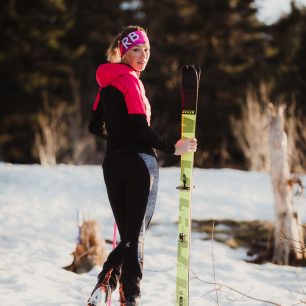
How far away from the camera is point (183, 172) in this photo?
2.85m

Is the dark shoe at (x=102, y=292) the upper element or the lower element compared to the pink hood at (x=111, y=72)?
lower

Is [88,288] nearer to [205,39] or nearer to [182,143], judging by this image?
[182,143]

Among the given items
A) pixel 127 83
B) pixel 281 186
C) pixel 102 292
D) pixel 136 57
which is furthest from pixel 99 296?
pixel 281 186

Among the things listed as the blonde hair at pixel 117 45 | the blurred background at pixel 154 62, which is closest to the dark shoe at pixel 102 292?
the blonde hair at pixel 117 45

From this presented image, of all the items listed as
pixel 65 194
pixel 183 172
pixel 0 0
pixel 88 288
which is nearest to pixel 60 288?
pixel 88 288

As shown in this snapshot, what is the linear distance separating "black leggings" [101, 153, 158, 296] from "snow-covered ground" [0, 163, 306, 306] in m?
0.53

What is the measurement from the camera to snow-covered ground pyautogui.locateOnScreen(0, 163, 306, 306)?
3.98 m

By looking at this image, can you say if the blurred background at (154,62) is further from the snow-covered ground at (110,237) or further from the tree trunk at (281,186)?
the tree trunk at (281,186)

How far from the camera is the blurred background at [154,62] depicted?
19609mm

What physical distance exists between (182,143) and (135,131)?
0.88 ft

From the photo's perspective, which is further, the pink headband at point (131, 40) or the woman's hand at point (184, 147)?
the pink headband at point (131, 40)

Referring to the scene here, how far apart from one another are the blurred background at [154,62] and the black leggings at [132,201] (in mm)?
15478

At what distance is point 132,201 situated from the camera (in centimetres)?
275

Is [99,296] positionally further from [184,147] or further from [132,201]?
[184,147]
